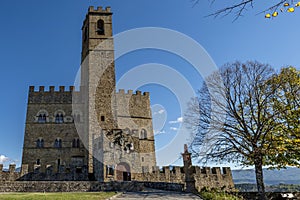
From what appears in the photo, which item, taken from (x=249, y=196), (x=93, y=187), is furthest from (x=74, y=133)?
(x=249, y=196)

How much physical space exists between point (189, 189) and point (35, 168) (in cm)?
1230

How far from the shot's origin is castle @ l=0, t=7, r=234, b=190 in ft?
69.2

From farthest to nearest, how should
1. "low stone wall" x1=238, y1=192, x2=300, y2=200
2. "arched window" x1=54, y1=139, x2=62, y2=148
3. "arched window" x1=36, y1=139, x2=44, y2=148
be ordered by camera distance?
1. "arched window" x1=54, y1=139, x2=62, y2=148
2. "arched window" x1=36, y1=139, x2=44, y2=148
3. "low stone wall" x1=238, y1=192, x2=300, y2=200

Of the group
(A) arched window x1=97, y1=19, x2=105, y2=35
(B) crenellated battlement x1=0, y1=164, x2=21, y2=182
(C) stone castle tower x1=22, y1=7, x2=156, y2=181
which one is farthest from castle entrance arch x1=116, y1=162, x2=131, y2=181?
(A) arched window x1=97, y1=19, x2=105, y2=35

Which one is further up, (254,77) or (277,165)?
(254,77)

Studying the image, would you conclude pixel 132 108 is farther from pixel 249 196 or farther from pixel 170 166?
pixel 249 196

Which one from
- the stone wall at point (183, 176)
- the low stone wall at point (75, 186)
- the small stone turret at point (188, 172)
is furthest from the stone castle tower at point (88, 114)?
the small stone turret at point (188, 172)

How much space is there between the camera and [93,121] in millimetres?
23984

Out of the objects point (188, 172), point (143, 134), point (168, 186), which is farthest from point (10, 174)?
point (143, 134)

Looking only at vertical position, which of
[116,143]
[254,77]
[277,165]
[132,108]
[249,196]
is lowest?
[249,196]

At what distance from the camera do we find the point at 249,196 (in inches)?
496

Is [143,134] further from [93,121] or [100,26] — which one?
[100,26]

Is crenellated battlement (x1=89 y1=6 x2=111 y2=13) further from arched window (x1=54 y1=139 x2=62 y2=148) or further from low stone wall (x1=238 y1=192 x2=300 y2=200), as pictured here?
low stone wall (x1=238 y1=192 x2=300 y2=200)

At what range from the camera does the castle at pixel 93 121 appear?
21078 mm
